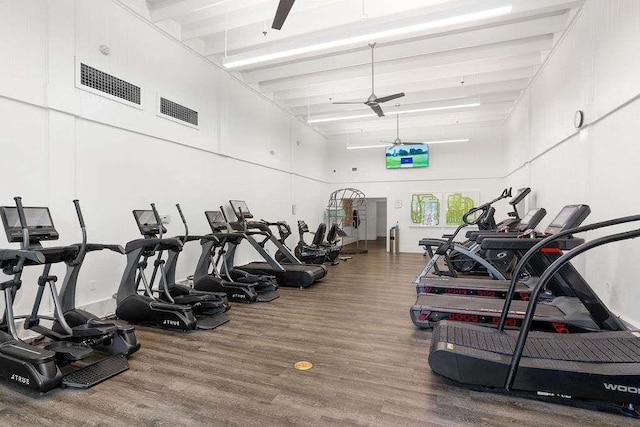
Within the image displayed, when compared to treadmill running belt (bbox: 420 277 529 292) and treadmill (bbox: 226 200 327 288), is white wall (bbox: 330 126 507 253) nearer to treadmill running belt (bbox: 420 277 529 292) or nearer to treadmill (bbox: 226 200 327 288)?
treadmill (bbox: 226 200 327 288)

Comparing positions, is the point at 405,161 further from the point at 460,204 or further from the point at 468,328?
the point at 468,328

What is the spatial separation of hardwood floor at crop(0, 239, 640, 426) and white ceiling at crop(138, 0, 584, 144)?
3.46m

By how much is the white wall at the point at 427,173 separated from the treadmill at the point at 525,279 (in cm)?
618

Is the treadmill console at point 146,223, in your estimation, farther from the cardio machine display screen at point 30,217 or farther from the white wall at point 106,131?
the cardio machine display screen at point 30,217

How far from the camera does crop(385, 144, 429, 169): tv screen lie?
11219 millimetres

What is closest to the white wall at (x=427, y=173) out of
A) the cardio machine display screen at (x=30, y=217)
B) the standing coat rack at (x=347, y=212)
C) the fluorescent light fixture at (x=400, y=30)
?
the standing coat rack at (x=347, y=212)

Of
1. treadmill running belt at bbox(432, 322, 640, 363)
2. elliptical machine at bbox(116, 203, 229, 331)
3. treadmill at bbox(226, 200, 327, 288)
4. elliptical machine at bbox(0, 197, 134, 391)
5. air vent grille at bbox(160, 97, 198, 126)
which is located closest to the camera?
Result: treadmill running belt at bbox(432, 322, 640, 363)

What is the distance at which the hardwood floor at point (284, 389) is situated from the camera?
2080 mm

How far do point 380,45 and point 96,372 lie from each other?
5.92 meters

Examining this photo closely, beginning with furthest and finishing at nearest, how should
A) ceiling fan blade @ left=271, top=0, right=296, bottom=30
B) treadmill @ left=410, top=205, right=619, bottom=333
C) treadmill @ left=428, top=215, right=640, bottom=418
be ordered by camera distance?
ceiling fan blade @ left=271, top=0, right=296, bottom=30 → treadmill @ left=410, top=205, right=619, bottom=333 → treadmill @ left=428, top=215, right=640, bottom=418

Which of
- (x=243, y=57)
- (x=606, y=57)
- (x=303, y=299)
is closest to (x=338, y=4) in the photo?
(x=243, y=57)

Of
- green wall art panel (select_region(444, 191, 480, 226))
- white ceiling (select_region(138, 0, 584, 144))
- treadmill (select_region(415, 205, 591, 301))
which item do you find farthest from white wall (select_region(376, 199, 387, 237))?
treadmill (select_region(415, 205, 591, 301))

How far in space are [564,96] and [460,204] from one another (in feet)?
19.6

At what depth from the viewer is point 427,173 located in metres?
11.3
